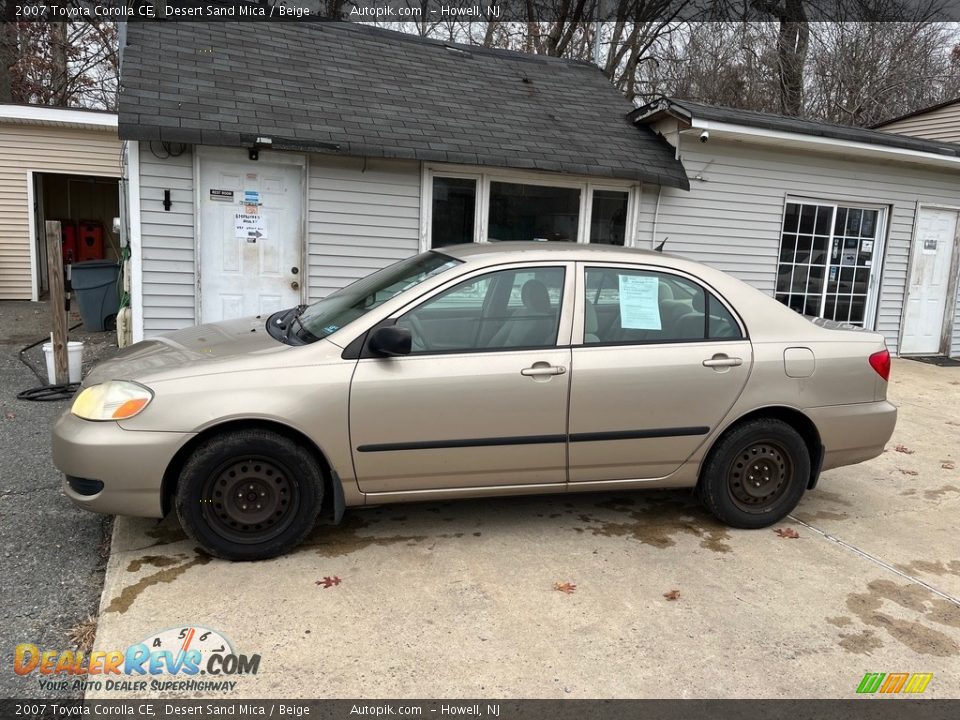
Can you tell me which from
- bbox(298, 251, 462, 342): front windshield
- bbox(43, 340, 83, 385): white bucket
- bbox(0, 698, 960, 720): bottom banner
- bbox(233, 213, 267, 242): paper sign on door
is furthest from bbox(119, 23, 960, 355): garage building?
bbox(0, 698, 960, 720): bottom banner

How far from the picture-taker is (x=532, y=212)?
8438 millimetres

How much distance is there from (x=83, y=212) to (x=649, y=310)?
1608 centimetres

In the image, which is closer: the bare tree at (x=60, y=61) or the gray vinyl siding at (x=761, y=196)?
the gray vinyl siding at (x=761, y=196)

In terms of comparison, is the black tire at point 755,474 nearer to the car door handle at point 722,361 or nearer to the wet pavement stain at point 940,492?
the car door handle at point 722,361

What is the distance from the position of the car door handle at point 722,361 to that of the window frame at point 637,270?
9 centimetres

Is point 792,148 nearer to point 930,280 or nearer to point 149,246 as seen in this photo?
point 930,280

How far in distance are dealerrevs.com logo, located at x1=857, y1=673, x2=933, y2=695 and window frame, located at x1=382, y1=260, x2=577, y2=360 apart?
75.4 inches

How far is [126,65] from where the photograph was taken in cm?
709

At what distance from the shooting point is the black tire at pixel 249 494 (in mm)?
3258

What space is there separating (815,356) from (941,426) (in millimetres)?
3726

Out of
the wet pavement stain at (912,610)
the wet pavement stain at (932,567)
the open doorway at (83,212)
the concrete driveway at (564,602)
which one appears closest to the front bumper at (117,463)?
the concrete driveway at (564,602)

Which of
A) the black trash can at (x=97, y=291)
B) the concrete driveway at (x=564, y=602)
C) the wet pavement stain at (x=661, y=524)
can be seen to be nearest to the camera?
the concrete driveway at (x=564, y=602)

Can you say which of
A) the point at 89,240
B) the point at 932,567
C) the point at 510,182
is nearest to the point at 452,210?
the point at 510,182

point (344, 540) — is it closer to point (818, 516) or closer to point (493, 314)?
point (493, 314)
